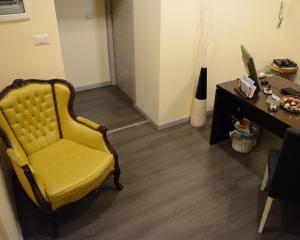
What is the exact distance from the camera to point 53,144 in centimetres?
250

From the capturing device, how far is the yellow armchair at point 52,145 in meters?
2.05

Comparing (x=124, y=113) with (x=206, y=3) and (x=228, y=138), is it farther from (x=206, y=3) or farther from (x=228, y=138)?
(x=206, y=3)

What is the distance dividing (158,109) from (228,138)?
2.80 feet

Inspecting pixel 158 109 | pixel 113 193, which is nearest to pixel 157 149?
pixel 158 109

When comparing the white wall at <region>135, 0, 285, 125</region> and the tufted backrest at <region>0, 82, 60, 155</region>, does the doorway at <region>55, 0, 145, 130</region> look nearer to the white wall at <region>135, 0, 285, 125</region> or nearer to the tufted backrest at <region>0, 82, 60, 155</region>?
the white wall at <region>135, 0, 285, 125</region>

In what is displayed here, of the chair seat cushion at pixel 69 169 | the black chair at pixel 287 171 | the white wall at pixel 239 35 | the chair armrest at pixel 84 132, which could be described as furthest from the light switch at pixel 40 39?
the black chair at pixel 287 171

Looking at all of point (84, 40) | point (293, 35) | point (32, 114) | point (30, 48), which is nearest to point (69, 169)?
point (32, 114)

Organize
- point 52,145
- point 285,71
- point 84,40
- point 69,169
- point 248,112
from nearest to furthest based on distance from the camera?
point 69,169 → point 52,145 → point 248,112 → point 285,71 → point 84,40

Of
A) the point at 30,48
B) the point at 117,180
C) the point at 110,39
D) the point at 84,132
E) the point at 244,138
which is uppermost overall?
the point at 30,48

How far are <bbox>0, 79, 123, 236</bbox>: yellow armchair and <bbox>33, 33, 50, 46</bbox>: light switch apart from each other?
0.33 meters

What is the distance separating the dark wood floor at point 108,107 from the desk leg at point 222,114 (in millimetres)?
964

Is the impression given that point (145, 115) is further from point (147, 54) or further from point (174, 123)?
point (147, 54)

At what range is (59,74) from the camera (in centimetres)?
266

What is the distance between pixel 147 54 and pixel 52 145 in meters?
1.46
